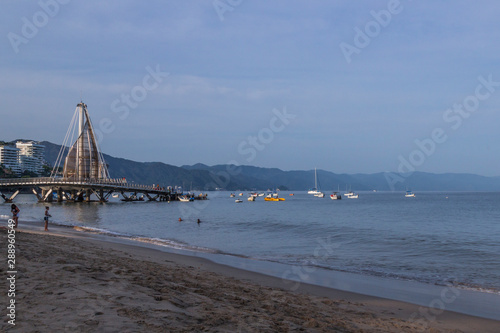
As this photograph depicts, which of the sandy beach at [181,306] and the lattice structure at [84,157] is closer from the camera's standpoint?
the sandy beach at [181,306]

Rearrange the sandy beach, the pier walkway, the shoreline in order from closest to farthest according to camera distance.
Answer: the sandy beach → the shoreline → the pier walkway

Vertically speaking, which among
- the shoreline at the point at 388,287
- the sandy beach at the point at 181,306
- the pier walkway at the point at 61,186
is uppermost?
the pier walkway at the point at 61,186

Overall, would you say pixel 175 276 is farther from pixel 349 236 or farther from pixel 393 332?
pixel 349 236

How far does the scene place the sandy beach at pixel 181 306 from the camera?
6258 mm

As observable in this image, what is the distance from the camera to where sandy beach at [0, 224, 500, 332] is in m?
6.26

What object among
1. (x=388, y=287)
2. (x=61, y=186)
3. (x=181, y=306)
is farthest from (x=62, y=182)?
(x=181, y=306)

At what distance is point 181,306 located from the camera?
7.64 metres

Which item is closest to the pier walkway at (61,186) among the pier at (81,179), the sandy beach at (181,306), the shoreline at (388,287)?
the pier at (81,179)

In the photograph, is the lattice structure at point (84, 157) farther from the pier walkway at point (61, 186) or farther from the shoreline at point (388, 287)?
the shoreline at point (388, 287)

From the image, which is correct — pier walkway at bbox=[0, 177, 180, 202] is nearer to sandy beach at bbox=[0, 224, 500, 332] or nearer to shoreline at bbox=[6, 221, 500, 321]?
shoreline at bbox=[6, 221, 500, 321]

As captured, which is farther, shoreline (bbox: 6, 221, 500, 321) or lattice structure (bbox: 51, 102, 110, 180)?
lattice structure (bbox: 51, 102, 110, 180)

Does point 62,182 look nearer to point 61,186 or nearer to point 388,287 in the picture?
point 61,186

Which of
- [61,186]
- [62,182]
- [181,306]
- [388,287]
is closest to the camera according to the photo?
[181,306]

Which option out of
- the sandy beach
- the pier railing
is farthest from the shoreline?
the pier railing
